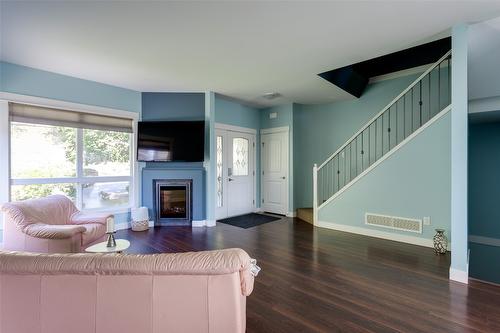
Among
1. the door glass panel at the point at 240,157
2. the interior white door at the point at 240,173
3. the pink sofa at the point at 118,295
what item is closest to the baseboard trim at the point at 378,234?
the interior white door at the point at 240,173

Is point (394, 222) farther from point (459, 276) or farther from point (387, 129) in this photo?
point (387, 129)

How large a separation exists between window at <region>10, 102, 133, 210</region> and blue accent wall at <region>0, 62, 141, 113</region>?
0.34 metres

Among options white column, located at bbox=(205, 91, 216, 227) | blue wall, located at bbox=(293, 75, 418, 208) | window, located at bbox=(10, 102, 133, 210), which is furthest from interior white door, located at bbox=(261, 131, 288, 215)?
window, located at bbox=(10, 102, 133, 210)

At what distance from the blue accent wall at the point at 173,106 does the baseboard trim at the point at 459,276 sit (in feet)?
14.5

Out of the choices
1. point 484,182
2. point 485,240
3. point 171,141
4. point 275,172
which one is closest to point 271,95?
point 275,172

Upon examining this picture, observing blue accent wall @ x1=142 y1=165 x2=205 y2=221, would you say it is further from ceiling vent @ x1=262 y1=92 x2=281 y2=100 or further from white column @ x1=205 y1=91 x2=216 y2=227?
ceiling vent @ x1=262 y1=92 x2=281 y2=100

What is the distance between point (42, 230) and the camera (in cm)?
267

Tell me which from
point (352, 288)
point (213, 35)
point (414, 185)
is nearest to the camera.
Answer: point (352, 288)

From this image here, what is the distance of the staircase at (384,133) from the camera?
441 cm

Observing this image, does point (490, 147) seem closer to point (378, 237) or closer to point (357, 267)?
point (378, 237)

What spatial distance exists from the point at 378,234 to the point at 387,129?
2.16m

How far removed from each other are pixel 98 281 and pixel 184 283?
1.39 ft

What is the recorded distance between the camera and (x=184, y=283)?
1.26 metres

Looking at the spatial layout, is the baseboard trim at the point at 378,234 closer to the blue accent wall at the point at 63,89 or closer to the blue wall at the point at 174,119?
the blue wall at the point at 174,119
